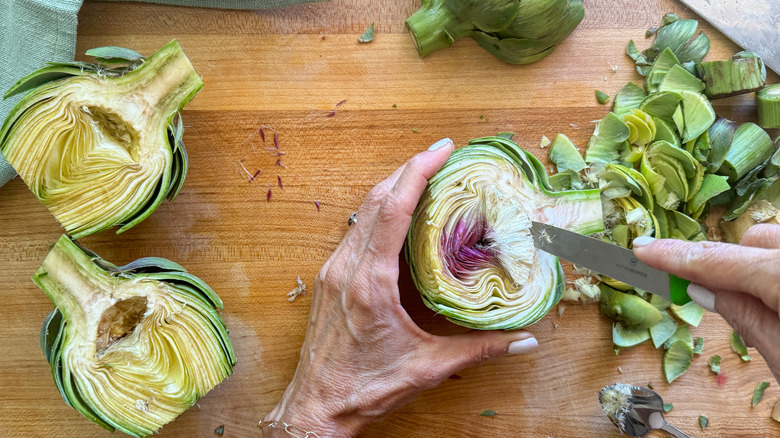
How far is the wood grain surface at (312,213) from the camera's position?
1.87 metres

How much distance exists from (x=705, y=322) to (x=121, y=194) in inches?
81.8

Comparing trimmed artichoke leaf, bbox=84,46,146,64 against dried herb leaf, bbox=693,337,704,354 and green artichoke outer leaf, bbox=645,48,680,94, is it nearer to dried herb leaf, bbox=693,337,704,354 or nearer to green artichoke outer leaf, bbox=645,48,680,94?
green artichoke outer leaf, bbox=645,48,680,94

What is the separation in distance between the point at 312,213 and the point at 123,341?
0.73 metres

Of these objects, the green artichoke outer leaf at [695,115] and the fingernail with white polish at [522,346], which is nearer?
the fingernail with white polish at [522,346]

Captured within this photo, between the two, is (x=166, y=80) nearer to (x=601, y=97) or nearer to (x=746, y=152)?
(x=601, y=97)

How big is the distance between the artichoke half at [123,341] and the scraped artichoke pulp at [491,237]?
77 cm

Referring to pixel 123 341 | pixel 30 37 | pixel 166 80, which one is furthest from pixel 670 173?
pixel 30 37

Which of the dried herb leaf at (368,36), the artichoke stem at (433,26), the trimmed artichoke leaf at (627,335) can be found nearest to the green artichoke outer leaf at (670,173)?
the trimmed artichoke leaf at (627,335)

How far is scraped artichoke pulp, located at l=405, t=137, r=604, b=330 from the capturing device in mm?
1562

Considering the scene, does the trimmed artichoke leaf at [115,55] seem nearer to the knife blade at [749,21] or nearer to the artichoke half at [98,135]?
the artichoke half at [98,135]

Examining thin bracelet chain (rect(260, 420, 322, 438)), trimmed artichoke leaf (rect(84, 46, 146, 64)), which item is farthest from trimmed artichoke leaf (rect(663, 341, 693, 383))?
trimmed artichoke leaf (rect(84, 46, 146, 64))

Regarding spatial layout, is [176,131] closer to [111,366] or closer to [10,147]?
[10,147]

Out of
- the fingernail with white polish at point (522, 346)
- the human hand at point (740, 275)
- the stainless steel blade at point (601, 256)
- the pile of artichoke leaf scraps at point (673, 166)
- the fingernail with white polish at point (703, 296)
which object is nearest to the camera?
the human hand at point (740, 275)

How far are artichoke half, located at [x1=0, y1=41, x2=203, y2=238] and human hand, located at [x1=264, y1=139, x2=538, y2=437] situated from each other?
26.5 inches
